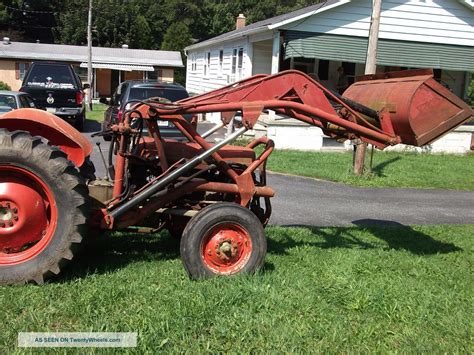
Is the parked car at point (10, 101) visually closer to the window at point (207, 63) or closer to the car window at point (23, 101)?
the car window at point (23, 101)

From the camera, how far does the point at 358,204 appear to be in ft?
30.3

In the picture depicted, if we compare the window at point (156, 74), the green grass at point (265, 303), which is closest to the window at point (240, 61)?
the green grass at point (265, 303)

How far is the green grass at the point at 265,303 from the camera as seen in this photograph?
373 cm

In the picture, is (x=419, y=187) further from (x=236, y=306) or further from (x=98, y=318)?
(x=98, y=318)

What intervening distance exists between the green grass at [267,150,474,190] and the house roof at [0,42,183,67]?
31405 mm

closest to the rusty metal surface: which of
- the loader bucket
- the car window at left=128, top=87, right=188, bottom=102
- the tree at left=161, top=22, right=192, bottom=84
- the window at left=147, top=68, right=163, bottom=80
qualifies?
the loader bucket

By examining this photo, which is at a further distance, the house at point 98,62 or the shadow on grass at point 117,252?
the house at point 98,62

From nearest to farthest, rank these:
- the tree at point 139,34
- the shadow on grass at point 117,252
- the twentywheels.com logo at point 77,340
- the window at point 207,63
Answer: the twentywheels.com logo at point 77,340 < the shadow on grass at point 117,252 < the window at point 207,63 < the tree at point 139,34

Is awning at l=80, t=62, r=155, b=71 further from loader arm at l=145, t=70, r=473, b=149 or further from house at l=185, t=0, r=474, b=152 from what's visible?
loader arm at l=145, t=70, r=473, b=149

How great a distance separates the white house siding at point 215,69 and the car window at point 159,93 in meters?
8.09

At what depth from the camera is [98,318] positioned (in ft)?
12.8

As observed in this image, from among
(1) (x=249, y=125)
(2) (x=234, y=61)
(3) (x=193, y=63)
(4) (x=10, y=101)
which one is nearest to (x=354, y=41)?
(2) (x=234, y=61)

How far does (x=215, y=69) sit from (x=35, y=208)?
23976 millimetres

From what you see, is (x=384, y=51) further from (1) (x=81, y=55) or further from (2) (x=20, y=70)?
(1) (x=81, y=55)
